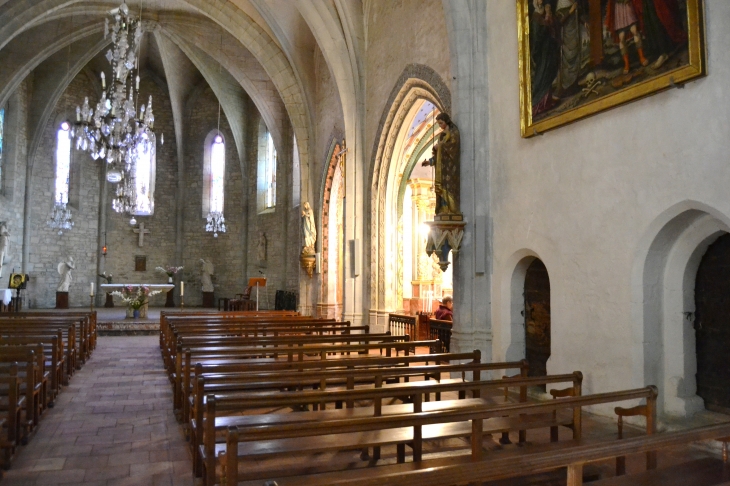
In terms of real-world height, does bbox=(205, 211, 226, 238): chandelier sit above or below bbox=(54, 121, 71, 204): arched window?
below

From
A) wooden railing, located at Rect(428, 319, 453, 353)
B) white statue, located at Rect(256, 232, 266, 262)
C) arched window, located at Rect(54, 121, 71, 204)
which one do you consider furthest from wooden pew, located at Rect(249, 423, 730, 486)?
arched window, located at Rect(54, 121, 71, 204)

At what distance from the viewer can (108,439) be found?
18.1ft

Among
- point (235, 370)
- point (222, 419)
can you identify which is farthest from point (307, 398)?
point (235, 370)

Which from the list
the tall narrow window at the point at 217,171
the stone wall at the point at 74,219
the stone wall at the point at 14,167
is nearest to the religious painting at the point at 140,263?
the stone wall at the point at 74,219

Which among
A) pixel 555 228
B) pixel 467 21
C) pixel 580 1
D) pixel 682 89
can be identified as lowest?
pixel 555 228

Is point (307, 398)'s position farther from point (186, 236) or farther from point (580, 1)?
point (186, 236)

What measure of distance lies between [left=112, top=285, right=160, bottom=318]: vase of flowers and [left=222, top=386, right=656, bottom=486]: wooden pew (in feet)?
46.6

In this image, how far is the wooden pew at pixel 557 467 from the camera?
7.89 ft

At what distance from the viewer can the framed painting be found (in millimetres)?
5434

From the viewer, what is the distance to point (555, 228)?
7.25 meters

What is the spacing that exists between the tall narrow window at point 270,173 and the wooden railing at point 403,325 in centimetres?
1167

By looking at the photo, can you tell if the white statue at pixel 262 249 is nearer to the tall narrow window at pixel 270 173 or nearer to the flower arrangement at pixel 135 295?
the tall narrow window at pixel 270 173

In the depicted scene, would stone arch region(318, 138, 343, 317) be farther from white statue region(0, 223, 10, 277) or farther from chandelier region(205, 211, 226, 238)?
white statue region(0, 223, 10, 277)

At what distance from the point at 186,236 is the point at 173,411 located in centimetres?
1962
